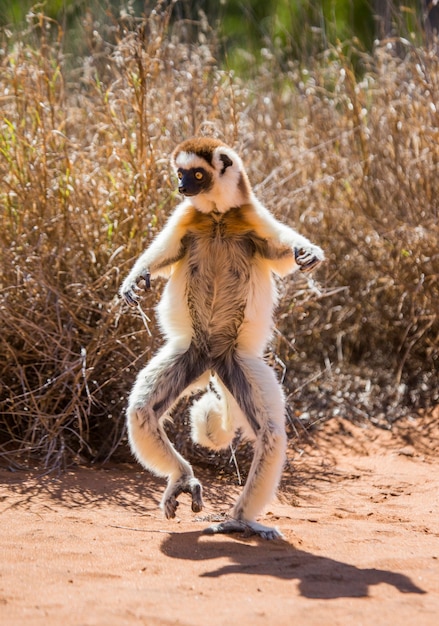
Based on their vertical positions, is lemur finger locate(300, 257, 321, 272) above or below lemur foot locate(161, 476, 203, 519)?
above

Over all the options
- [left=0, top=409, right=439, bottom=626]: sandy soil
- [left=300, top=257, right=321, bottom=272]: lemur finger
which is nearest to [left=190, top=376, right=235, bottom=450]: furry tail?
[left=0, top=409, right=439, bottom=626]: sandy soil

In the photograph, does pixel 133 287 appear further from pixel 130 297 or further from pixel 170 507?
pixel 170 507

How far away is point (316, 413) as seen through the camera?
6176 mm

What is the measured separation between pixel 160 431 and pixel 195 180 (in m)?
1.15

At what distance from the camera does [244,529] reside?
377 centimetres

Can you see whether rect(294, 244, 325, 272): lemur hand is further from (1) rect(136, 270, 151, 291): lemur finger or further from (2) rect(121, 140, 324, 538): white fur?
(1) rect(136, 270, 151, 291): lemur finger

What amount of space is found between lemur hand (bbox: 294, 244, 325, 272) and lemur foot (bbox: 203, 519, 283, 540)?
1.12 metres

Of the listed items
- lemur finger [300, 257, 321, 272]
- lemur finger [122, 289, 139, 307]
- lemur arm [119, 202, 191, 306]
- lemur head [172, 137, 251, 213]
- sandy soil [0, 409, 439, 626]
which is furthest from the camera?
lemur arm [119, 202, 191, 306]

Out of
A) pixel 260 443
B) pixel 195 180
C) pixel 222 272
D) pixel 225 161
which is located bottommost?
pixel 260 443

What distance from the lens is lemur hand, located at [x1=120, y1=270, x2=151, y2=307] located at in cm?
392

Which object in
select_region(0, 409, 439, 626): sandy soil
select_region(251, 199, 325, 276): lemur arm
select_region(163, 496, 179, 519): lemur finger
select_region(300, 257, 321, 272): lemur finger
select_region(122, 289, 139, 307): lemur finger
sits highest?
select_region(251, 199, 325, 276): lemur arm

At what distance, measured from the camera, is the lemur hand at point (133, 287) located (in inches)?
154

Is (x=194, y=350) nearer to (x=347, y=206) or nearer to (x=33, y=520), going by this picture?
(x=33, y=520)

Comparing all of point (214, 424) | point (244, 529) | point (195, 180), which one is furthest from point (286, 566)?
point (195, 180)
